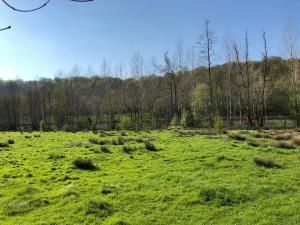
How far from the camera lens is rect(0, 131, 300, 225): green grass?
362 inches

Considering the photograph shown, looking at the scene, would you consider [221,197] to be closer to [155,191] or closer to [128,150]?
[155,191]

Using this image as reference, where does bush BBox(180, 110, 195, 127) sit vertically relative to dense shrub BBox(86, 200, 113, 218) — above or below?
above

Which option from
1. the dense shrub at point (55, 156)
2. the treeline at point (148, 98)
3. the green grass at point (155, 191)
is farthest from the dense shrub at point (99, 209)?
the treeline at point (148, 98)

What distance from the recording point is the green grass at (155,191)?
362 inches

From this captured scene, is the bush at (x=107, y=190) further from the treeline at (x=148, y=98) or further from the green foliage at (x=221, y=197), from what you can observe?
the treeline at (x=148, y=98)

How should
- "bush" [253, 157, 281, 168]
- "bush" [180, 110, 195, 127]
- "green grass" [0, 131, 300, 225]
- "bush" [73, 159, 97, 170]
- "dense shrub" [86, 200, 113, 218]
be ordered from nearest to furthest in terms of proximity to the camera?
"green grass" [0, 131, 300, 225], "dense shrub" [86, 200, 113, 218], "bush" [253, 157, 281, 168], "bush" [73, 159, 97, 170], "bush" [180, 110, 195, 127]

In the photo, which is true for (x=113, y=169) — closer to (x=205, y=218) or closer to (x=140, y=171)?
(x=140, y=171)

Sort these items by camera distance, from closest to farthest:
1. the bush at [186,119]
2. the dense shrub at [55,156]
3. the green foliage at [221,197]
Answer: the green foliage at [221,197] < the dense shrub at [55,156] < the bush at [186,119]

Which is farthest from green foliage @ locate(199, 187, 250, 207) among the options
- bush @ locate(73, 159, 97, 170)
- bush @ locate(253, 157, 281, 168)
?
bush @ locate(73, 159, 97, 170)

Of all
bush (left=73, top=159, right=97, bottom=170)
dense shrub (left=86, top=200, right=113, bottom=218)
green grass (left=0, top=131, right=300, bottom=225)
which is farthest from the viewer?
bush (left=73, top=159, right=97, bottom=170)

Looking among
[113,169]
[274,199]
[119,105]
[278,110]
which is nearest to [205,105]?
[278,110]

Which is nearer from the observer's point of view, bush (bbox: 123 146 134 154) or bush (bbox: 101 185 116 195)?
bush (bbox: 101 185 116 195)

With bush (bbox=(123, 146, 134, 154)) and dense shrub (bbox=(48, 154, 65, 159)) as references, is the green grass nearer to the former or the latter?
dense shrub (bbox=(48, 154, 65, 159))

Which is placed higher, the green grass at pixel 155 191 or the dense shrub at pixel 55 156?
the dense shrub at pixel 55 156
